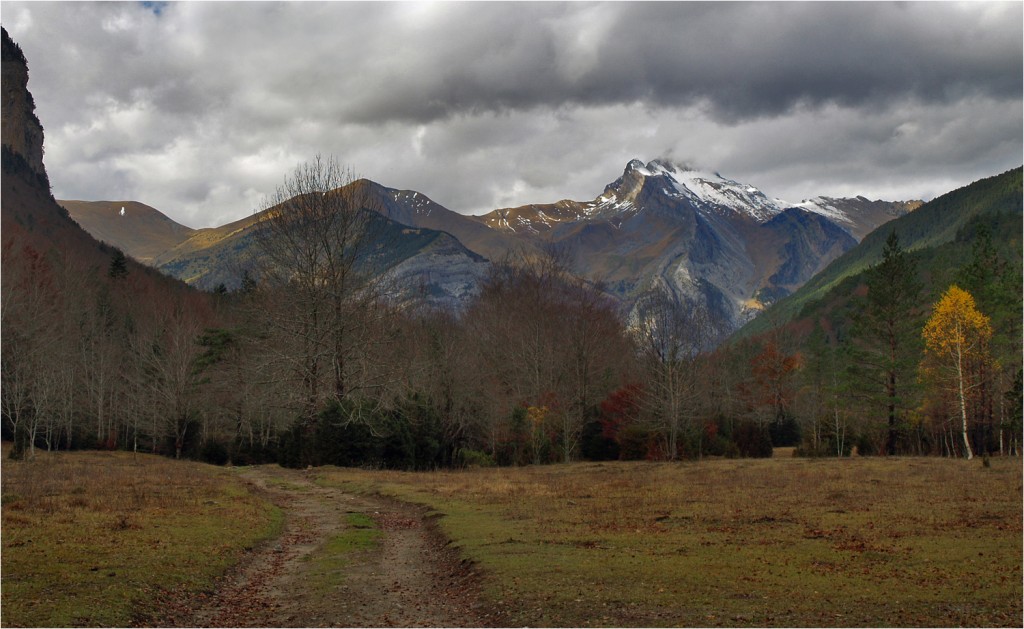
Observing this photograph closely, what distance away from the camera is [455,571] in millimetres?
15961

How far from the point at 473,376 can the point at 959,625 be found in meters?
48.2

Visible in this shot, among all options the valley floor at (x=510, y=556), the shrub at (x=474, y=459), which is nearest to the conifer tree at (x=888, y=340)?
the valley floor at (x=510, y=556)

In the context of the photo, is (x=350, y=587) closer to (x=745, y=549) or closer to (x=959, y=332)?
(x=745, y=549)

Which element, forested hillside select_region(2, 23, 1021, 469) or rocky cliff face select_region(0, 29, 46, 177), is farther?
rocky cliff face select_region(0, 29, 46, 177)

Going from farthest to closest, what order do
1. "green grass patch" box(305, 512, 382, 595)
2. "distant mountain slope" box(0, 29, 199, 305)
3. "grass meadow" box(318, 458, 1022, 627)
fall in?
"distant mountain slope" box(0, 29, 199, 305)
"green grass patch" box(305, 512, 382, 595)
"grass meadow" box(318, 458, 1022, 627)

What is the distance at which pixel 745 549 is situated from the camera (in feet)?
55.9

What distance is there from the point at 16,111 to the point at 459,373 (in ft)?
636

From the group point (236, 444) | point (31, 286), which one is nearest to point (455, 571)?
point (236, 444)

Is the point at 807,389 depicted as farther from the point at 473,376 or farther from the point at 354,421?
the point at 354,421

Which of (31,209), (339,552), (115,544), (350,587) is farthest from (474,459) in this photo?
(31,209)

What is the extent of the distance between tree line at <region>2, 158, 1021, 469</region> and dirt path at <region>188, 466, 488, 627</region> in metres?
19.9

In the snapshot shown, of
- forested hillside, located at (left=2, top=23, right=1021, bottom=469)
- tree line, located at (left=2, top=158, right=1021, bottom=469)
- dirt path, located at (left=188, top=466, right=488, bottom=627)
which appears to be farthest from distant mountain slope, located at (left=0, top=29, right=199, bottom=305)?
dirt path, located at (left=188, top=466, right=488, bottom=627)

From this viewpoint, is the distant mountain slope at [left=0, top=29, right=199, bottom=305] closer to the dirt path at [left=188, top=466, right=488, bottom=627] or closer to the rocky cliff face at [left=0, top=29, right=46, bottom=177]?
the rocky cliff face at [left=0, top=29, right=46, bottom=177]

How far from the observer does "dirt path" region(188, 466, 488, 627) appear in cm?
1213
